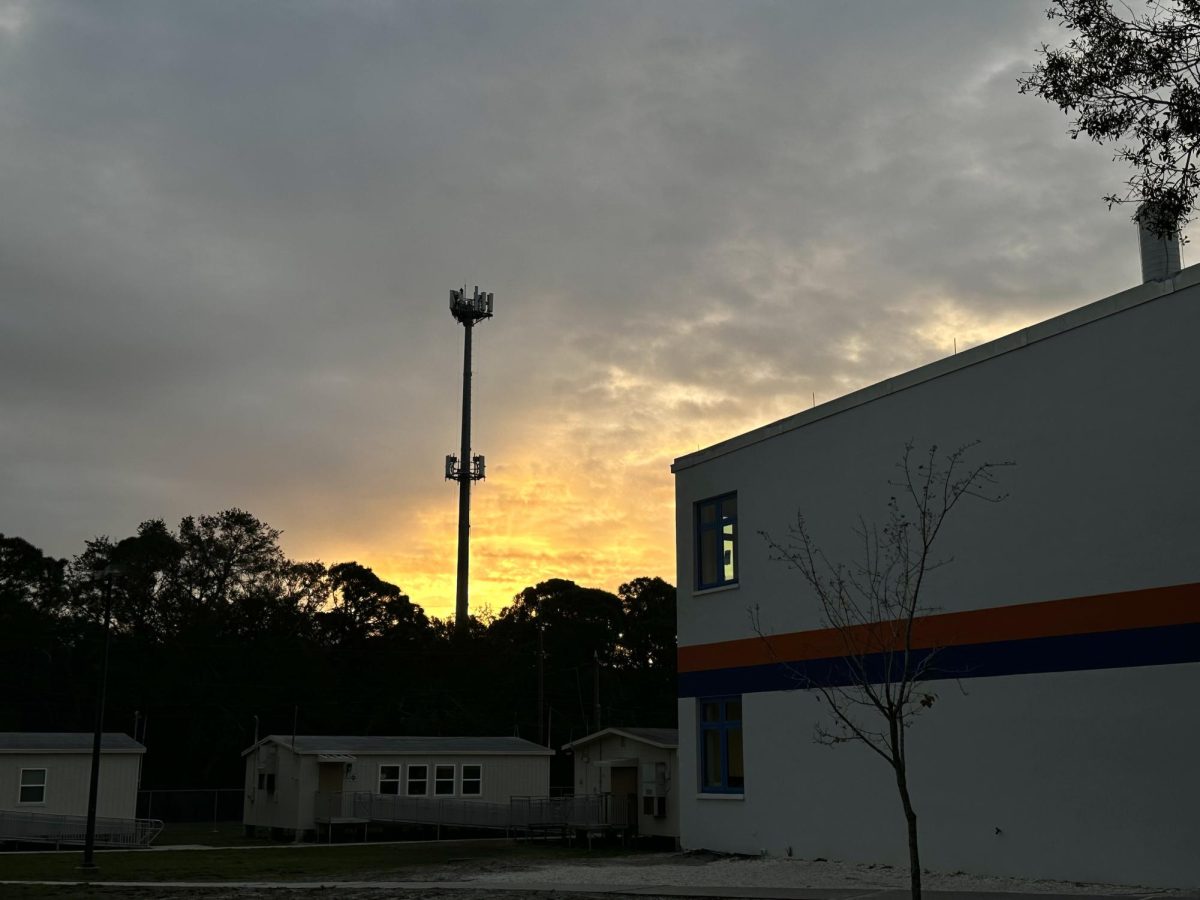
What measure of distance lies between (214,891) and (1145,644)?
15.6 meters

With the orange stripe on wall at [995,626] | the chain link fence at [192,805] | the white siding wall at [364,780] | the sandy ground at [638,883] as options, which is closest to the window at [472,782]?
the white siding wall at [364,780]

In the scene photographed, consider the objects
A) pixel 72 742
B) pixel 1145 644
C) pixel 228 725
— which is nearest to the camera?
pixel 1145 644

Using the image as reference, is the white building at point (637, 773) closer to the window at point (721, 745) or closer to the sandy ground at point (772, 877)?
the window at point (721, 745)

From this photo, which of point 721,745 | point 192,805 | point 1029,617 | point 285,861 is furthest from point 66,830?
point 1029,617

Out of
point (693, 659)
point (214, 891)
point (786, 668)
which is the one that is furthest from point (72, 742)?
point (786, 668)

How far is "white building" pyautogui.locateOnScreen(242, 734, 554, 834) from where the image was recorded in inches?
1597

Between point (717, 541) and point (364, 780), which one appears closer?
point (717, 541)

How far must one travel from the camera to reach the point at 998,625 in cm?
1883

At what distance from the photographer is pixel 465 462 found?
3120 inches

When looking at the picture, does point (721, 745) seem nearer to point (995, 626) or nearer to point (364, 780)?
point (995, 626)

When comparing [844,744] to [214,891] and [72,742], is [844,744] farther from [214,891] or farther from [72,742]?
[72,742]

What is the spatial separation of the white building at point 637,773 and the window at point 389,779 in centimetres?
864

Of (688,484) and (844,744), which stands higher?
(688,484)

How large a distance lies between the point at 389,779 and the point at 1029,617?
28.0 meters
